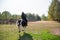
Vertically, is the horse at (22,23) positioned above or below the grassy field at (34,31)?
above

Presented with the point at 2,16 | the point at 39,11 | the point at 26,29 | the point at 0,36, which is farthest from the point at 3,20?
the point at 39,11

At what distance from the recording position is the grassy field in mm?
1704

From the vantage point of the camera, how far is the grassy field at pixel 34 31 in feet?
5.59

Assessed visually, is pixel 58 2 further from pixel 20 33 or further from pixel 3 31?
pixel 3 31

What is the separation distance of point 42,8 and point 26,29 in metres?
0.32

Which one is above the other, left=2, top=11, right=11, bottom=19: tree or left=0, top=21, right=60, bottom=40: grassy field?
left=2, top=11, right=11, bottom=19: tree

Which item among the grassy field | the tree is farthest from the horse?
the tree

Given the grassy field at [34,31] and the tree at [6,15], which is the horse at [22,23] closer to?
the grassy field at [34,31]

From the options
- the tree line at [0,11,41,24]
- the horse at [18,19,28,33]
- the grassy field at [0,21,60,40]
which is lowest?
the grassy field at [0,21,60,40]

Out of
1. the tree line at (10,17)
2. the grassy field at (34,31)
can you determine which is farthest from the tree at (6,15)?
the grassy field at (34,31)

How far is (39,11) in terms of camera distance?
175 cm

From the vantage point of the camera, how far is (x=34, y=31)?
1.75m

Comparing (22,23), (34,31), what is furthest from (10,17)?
(34,31)

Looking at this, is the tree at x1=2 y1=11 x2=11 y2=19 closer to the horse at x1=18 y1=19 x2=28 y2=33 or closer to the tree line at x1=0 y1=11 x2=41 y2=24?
the tree line at x1=0 y1=11 x2=41 y2=24
